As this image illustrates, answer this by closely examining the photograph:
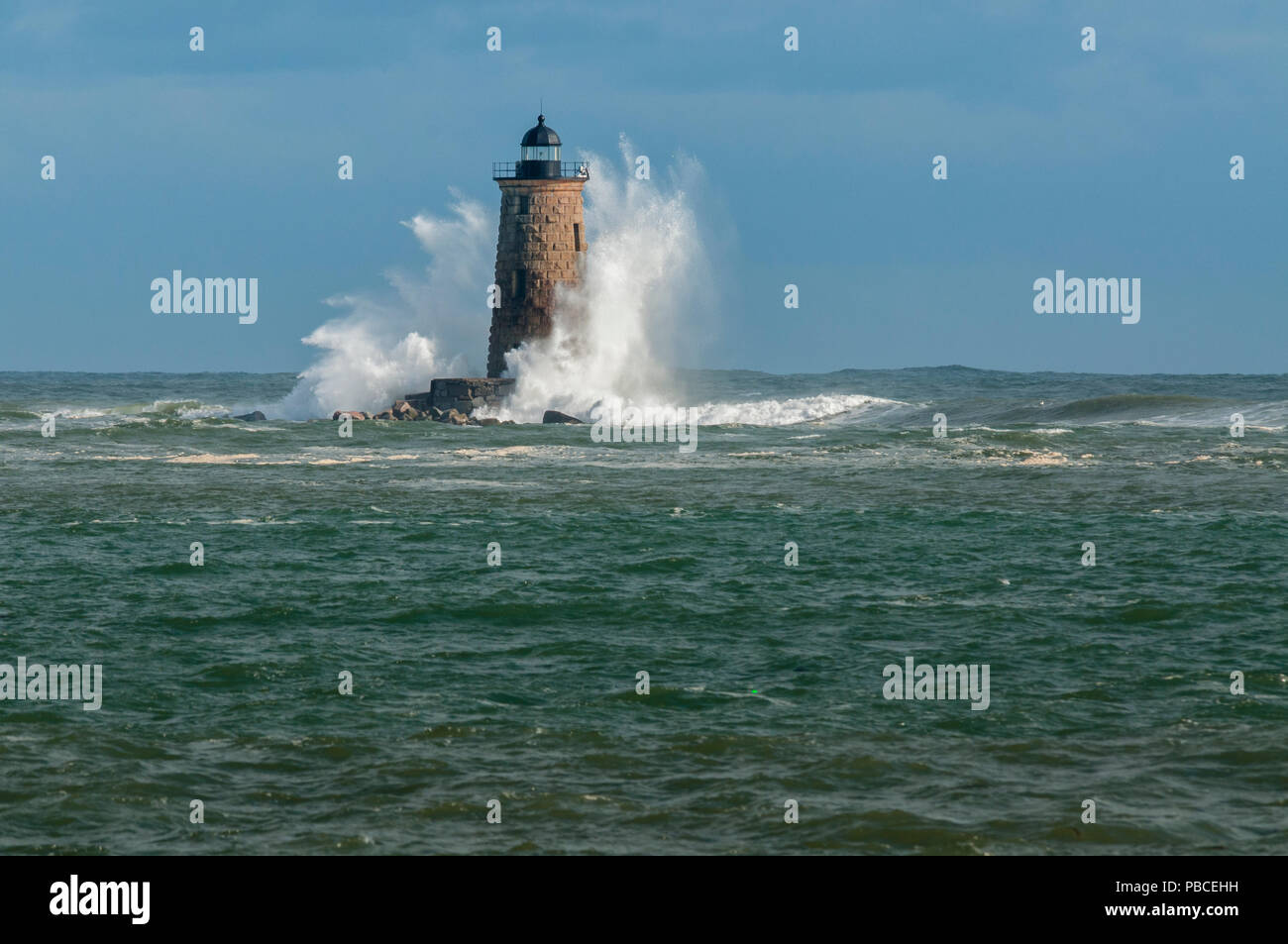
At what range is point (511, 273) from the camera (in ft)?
184

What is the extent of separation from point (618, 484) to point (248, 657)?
17.6 m

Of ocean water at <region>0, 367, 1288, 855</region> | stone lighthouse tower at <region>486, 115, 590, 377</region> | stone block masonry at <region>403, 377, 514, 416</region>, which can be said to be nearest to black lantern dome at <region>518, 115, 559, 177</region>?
stone lighthouse tower at <region>486, 115, 590, 377</region>

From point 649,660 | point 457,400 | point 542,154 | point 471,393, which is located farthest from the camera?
point 457,400

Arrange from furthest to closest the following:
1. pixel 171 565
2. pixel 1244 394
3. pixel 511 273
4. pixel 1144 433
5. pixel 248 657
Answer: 1. pixel 1244 394
2. pixel 511 273
3. pixel 1144 433
4. pixel 171 565
5. pixel 248 657

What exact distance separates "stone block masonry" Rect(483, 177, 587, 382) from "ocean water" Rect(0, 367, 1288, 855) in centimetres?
2315

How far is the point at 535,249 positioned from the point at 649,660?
4154cm

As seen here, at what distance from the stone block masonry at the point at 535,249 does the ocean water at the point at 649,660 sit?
23147mm

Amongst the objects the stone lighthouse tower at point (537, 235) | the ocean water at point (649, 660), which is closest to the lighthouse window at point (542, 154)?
the stone lighthouse tower at point (537, 235)

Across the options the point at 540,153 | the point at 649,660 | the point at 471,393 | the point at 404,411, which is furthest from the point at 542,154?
the point at 649,660

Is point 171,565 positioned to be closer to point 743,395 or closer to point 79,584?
point 79,584

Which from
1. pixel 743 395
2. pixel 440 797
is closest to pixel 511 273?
pixel 743 395

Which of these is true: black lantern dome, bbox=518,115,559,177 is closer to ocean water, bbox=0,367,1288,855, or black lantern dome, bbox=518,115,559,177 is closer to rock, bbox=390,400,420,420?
rock, bbox=390,400,420,420

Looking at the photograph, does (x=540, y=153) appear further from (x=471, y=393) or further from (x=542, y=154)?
(x=471, y=393)

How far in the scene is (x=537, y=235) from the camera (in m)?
55.2
